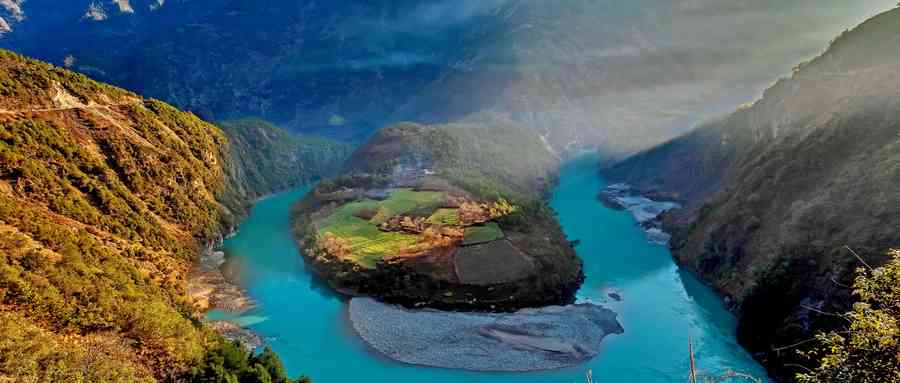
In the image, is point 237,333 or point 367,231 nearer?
point 237,333

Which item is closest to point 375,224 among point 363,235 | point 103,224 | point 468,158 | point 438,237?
point 363,235

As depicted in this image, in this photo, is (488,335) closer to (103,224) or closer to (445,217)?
(445,217)

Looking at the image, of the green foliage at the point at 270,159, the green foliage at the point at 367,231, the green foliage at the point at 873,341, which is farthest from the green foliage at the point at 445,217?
the green foliage at the point at 873,341

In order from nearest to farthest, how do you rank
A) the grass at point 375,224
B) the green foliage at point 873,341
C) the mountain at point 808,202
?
the green foliage at point 873,341 → the mountain at point 808,202 → the grass at point 375,224

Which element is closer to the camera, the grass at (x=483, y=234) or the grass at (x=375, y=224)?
the grass at (x=375, y=224)

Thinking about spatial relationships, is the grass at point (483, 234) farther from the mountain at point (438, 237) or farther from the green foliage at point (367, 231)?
the green foliage at point (367, 231)

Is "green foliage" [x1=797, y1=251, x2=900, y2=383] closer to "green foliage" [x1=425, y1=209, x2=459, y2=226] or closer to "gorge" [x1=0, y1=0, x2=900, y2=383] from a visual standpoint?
"gorge" [x1=0, y1=0, x2=900, y2=383]

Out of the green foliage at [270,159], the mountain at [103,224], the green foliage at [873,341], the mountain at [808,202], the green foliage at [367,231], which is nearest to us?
the green foliage at [873,341]

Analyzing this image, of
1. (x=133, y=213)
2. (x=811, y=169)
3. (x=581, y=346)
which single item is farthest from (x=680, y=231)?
(x=133, y=213)
